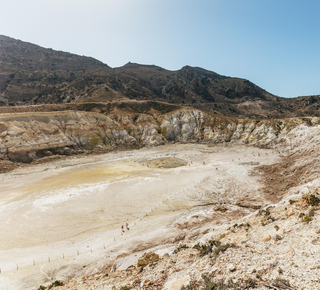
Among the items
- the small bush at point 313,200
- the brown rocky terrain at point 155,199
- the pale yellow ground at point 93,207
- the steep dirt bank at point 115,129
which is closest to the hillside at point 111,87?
the steep dirt bank at point 115,129

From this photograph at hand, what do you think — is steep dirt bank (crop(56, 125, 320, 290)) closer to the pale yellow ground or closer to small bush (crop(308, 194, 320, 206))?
small bush (crop(308, 194, 320, 206))

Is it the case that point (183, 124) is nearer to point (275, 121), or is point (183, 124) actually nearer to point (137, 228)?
point (275, 121)

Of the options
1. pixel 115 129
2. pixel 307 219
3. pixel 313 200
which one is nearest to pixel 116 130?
pixel 115 129

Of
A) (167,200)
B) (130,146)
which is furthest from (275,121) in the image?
(167,200)

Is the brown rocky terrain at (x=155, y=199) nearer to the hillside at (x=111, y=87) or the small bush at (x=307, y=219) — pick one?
the small bush at (x=307, y=219)

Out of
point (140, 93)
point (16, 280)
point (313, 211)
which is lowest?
point (16, 280)

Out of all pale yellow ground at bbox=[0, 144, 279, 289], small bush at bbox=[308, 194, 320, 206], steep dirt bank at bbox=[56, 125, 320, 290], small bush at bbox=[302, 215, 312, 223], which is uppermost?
small bush at bbox=[308, 194, 320, 206]

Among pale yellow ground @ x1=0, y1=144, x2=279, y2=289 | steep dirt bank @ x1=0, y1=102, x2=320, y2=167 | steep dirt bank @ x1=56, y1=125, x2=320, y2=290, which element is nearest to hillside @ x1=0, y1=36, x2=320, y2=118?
steep dirt bank @ x1=0, y1=102, x2=320, y2=167
